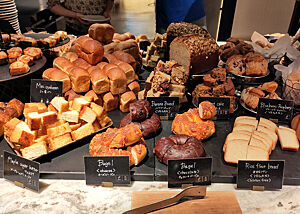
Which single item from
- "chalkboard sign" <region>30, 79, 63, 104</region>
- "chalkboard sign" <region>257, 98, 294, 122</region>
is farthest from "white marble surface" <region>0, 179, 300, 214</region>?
"chalkboard sign" <region>30, 79, 63, 104</region>

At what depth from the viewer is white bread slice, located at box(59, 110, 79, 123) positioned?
194 cm

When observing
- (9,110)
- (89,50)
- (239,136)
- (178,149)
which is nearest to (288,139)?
(239,136)

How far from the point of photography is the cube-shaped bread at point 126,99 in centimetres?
243

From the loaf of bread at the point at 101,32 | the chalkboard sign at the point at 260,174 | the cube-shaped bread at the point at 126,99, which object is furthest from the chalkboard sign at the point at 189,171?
the loaf of bread at the point at 101,32

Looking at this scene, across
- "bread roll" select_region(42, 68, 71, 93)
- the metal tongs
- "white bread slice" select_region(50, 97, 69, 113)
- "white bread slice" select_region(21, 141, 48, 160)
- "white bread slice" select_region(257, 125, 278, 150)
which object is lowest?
the metal tongs

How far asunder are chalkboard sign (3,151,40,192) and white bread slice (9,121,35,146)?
122 mm

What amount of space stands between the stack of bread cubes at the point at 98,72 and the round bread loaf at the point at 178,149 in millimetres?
748

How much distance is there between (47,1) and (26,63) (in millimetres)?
2042

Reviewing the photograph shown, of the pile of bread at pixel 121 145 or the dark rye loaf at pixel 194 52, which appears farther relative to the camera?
the dark rye loaf at pixel 194 52

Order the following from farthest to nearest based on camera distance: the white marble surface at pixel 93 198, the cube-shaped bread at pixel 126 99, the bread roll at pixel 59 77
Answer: the cube-shaped bread at pixel 126 99 → the bread roll at pixel 59 77 → the white marble surface at pixel 93 198

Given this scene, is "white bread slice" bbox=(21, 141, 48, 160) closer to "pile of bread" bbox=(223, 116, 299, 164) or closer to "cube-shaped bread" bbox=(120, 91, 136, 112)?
"cube-shaped bread" bbox=(120, 91, 136, 112)

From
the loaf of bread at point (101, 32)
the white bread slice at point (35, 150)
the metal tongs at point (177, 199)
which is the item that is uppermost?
the loaf of bread at point (101, 32)

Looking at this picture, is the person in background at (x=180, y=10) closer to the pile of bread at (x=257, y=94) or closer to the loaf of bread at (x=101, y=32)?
the loaf of bread at (x=101, y=32)

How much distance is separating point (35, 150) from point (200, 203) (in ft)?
3.81
